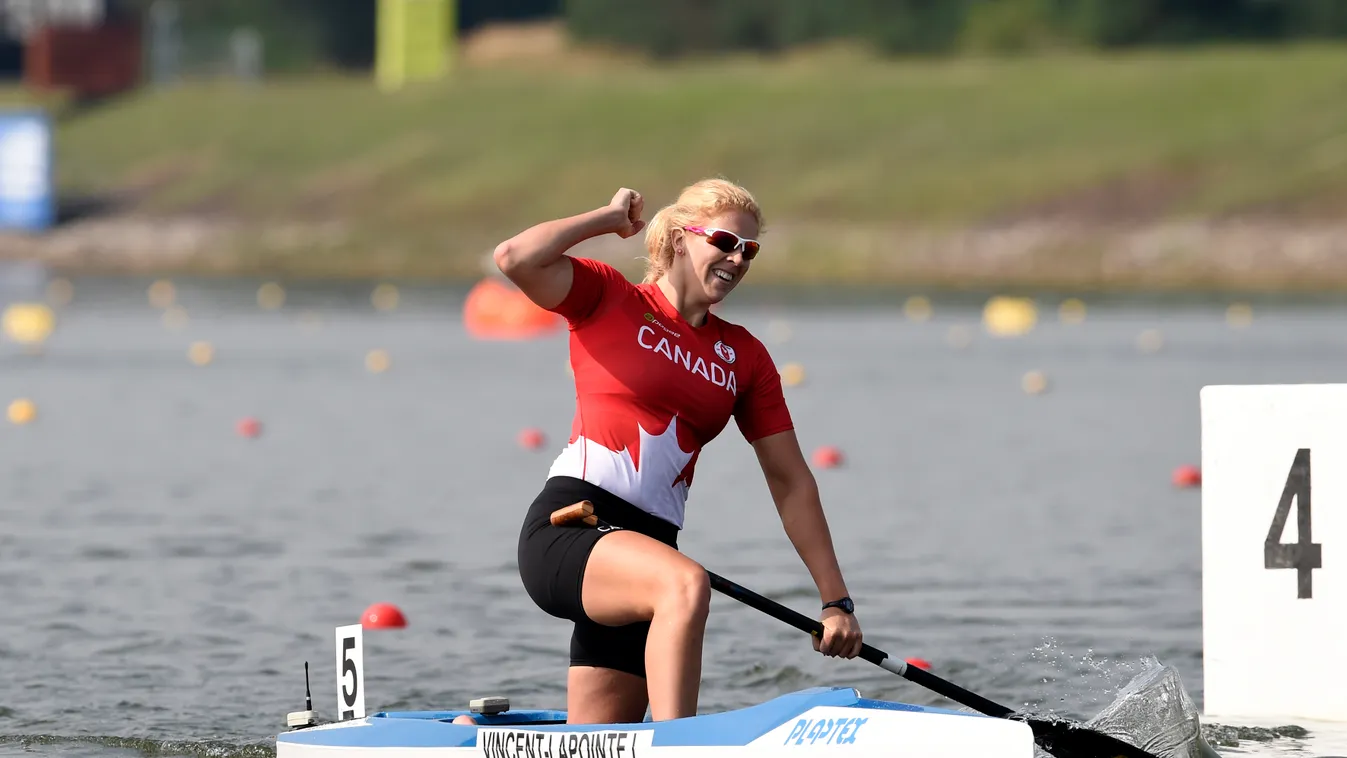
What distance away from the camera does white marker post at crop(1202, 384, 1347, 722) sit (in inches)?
344

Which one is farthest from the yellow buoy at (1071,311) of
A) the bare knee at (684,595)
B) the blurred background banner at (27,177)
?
the blurred background banner at (27,177)

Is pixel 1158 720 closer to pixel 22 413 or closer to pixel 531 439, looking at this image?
pixel 531 439

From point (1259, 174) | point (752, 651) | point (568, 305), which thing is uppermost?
point (1259, 174)

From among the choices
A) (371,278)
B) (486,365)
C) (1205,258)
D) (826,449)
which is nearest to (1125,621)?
(826,449)

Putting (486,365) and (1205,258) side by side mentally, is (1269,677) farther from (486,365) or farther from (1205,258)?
(1205,258)

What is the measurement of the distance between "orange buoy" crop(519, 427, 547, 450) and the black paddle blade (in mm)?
11229

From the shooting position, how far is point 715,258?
702 centimetres

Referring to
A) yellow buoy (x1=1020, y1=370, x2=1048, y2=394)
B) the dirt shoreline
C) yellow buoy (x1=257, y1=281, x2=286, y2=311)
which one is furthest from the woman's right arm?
the dirt shoreline

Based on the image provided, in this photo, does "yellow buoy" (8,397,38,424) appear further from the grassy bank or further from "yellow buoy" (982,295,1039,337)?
the grassy bank

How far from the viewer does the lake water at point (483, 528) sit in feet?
32.7

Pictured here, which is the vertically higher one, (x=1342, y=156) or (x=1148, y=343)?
(x=1342, y=156)

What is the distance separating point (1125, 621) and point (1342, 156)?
115 ft

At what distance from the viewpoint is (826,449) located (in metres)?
17.3

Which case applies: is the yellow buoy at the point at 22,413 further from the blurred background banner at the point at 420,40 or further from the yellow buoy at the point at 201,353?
the blurred background banner at the point at 420,40
